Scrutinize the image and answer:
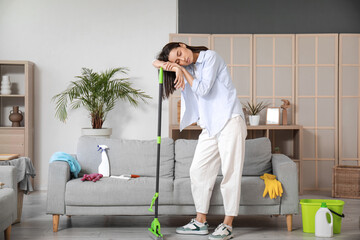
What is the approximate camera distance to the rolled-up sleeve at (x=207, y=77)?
11.6 ft

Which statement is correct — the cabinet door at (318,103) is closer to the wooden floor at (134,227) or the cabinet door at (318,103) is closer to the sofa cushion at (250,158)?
the wooden floor at (134,227)

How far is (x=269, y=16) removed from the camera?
6.20 m

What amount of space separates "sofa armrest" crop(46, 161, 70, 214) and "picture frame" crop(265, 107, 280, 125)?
9.52 feet

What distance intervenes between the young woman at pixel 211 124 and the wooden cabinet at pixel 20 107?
2777 millimetres

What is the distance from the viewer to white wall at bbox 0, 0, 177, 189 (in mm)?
6188

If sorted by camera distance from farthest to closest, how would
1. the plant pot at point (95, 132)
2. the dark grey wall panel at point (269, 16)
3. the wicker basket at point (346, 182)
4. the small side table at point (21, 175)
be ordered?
the dark grey wall panel at point (269, 16) → the plant pot at point (95, 132) → the wicker basket at point (346, 182) → the small side table at point (21, 175)

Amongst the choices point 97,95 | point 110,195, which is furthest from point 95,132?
point 110,195

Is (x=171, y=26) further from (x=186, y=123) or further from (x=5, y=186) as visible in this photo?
(x=5, y=186)

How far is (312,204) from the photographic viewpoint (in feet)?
12.4

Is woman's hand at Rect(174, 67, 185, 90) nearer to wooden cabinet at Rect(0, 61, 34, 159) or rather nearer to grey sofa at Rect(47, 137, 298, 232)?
grey sofa at Rect(47, 137, 298, 232)

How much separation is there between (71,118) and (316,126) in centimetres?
307

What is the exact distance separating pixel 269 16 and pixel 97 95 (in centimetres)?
237

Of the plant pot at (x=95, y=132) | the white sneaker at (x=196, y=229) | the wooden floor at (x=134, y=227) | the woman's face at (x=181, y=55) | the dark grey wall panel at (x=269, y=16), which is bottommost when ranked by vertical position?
the wooden floor at (x=134, y=227)

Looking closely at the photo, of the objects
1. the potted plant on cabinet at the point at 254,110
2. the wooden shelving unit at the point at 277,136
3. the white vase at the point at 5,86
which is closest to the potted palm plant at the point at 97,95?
the white vase at the point at 5,86
